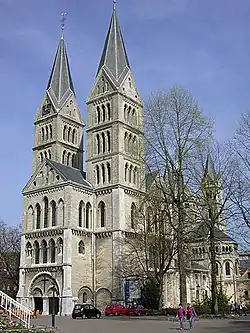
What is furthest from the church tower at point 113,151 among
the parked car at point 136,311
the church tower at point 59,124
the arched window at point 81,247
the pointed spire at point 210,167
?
the pointed spire at point 210,167

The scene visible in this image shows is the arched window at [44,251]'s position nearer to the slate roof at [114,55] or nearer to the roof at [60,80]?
the roof at [60,80]

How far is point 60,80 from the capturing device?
2977 inches

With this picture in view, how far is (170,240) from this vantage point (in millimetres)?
48750

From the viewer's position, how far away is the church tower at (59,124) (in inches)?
2785

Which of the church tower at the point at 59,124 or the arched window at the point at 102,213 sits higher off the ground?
the church tower at the point at 59,124

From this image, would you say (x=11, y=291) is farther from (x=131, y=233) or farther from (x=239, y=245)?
(x=239, y=245)

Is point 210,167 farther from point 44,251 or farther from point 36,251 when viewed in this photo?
point 36,251

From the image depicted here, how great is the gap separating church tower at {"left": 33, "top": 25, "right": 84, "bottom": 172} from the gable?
7.03 meters

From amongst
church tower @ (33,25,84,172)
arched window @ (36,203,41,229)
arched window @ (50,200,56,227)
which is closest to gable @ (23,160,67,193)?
arched window @ (36,203,41,229)

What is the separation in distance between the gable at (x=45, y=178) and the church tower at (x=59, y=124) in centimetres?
703

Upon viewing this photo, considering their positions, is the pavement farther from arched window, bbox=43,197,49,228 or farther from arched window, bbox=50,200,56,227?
arched window, bbox=43,197,49,228

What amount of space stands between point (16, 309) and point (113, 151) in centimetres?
3450

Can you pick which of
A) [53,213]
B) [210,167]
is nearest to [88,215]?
[53,213]

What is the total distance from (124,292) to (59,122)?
2690 centimetres
